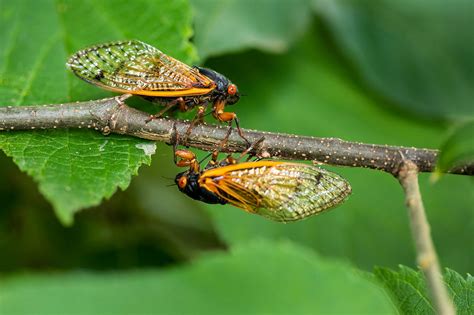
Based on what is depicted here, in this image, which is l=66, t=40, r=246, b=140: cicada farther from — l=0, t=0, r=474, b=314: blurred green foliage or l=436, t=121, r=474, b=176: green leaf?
l=436, t=121, r=474, b=176: green leaf

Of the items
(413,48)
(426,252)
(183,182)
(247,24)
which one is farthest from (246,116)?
(426,252)

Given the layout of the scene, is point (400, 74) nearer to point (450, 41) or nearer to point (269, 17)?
point (450, 41)

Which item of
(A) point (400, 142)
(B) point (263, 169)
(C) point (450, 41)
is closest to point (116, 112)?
(B) point (263, 169)

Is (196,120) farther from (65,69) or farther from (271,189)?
(65,69)

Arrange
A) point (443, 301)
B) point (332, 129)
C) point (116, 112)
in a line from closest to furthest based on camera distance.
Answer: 1. point (443, 301)
2. point (116, 112)
3. point (332, 129)

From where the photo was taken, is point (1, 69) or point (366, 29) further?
point (366, 29)

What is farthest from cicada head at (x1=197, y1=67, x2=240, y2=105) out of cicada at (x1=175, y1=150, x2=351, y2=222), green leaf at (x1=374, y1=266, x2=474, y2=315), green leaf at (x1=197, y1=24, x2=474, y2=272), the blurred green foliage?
green leaf at (x1=374, y1=266, x2=474, y2=315)
